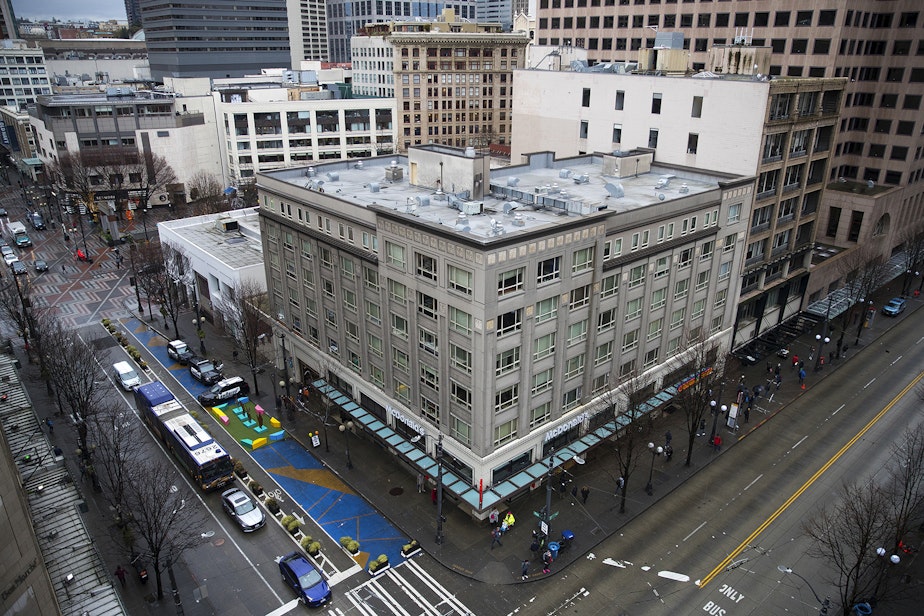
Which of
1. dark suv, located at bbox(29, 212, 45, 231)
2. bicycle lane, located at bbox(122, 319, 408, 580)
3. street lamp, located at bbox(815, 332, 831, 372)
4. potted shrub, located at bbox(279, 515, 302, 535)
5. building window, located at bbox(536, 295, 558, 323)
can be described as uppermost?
building window, located at bbox(536, 295, 558, 323)

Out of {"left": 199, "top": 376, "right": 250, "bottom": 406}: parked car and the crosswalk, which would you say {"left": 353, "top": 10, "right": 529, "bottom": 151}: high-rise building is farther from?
the crosswalk

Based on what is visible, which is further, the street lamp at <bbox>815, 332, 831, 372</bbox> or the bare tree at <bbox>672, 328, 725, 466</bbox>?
the street lamp at <bbox>815, 332, 831, 372</bbox>

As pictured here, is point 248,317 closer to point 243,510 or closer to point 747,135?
point 243,510

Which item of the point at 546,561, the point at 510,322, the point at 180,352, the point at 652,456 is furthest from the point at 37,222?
the point at 652,456

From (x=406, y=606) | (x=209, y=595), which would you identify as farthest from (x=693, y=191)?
(x=209, y=595)

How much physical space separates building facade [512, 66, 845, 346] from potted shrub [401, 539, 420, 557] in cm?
3759

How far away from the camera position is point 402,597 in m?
40.3

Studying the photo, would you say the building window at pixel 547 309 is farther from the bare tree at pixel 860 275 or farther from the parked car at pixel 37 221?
the parked car at pixel 37 221

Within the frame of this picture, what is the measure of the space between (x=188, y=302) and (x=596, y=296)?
60.1 meters

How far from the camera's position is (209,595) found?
4041 centimetres

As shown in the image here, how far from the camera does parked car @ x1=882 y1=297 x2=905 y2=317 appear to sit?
79875mm

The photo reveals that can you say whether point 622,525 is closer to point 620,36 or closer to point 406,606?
point 406,606

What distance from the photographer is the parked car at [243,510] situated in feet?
150

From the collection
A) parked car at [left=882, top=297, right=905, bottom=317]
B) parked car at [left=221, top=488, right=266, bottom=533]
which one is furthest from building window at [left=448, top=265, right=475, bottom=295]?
parked car at [left=882, top=297, right=905, bottom=317]
